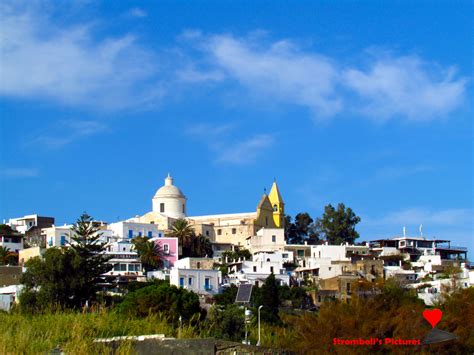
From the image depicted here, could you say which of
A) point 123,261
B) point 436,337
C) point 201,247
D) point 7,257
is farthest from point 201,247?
point 436,337

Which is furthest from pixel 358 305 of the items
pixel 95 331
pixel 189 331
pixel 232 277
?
pixel 232 277

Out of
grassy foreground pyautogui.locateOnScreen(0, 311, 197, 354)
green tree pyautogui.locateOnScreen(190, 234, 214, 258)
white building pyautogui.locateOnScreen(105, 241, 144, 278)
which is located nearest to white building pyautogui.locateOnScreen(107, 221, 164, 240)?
green tree pyautogui.locateOnScreen(190, 234, 214, 258)

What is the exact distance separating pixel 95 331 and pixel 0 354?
6.75ft

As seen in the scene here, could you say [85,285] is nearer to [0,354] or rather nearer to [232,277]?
[232,277]

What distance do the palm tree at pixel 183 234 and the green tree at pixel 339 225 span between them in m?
15.1

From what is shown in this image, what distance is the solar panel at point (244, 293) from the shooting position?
1715 inches

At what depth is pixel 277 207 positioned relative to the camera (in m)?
78.1

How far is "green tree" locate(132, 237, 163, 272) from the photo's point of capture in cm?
5525

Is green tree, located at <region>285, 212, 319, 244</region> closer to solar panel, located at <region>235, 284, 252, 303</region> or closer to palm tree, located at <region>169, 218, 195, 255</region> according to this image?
palm tree, located at <region>169, 218, 195, 255</region>

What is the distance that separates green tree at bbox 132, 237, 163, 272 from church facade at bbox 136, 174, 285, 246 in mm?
9815

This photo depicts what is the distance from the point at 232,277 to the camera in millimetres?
53438

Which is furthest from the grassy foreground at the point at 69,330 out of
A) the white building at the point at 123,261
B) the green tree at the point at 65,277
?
the white building at the point at 123,261

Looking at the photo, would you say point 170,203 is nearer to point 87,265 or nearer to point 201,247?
point 201,247

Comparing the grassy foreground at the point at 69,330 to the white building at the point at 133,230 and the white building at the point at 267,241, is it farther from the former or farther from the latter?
the white building at the point at 267,241
